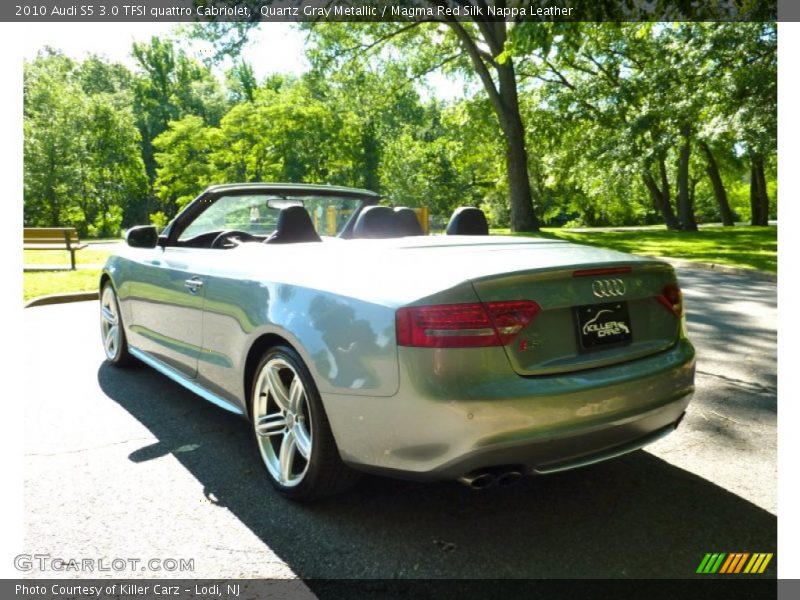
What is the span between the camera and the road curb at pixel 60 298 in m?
9.66

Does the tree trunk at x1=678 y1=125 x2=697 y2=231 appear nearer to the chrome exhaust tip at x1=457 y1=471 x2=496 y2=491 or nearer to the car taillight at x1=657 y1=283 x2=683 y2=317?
the car taillight at x1=657 y1=283 x2=683 y2=317

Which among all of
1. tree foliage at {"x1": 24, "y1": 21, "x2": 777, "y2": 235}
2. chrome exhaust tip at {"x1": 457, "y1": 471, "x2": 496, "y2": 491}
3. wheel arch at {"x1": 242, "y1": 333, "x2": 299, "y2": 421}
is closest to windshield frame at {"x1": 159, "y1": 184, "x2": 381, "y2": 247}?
wheel arch at {"x1": 242, "y1": 333, "x2": 299, "y2": 421}

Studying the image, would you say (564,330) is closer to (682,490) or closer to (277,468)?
(682,490)

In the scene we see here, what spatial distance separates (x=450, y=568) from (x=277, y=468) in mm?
1078

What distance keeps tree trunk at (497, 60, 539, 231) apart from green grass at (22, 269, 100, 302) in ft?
43.3

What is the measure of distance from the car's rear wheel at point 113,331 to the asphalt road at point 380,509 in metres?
1.04

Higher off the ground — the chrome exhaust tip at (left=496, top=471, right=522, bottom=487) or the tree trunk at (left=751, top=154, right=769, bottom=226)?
the tree trunk at (left=751, top=154, right=769, bottom=226)

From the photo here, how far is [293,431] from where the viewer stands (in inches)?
121

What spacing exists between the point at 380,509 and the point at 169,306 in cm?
209

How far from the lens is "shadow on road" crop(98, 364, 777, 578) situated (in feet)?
8.17

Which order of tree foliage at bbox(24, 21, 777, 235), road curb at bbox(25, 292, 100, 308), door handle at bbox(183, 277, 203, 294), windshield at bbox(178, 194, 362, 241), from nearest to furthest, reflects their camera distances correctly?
1. door handle at bbox(183, 277, 203, 294)
2. windshield at bbox(178, 194, 362, 241)
3. road curb at bbox(25, 292, 100, 308)
4. tree foliage at bbox(24, 21, 777, 235)

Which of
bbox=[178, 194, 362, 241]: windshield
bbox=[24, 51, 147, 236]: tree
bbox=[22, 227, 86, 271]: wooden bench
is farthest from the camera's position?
bbox=[24, 51, 147, 236]: tree

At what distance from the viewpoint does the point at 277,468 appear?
3186mm

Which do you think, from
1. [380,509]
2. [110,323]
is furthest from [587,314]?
[110,323]
